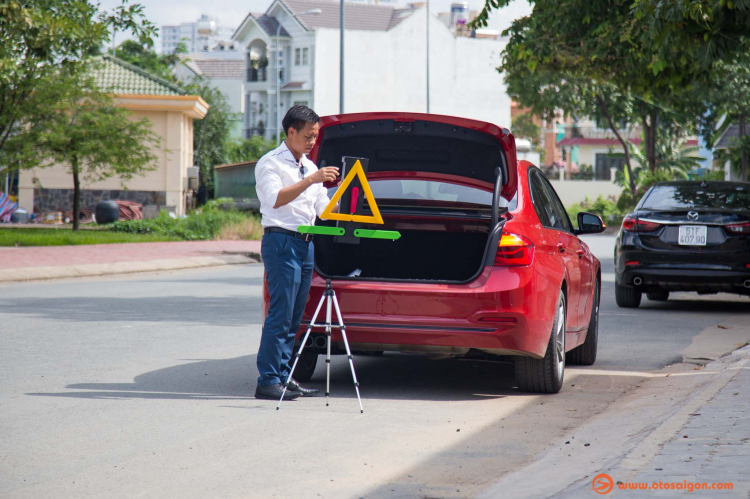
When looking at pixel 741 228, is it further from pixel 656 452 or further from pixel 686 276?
pixel 656 452

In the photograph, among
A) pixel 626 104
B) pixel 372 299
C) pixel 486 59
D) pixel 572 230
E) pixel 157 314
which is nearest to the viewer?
pixel 372 299

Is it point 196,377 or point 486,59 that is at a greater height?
point 486,59

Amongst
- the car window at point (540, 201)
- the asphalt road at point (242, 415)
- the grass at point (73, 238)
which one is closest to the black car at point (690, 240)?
the asphalt road at point (242, 415)

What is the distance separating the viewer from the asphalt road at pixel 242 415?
4.81m

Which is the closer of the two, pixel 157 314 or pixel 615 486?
pixel 615 486

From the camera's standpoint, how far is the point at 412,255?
310 inches

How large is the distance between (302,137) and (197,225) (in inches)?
934

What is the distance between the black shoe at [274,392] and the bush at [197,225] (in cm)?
2266

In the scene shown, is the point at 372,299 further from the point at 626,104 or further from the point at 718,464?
the point at 626,104

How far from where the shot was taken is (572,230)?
859 cm

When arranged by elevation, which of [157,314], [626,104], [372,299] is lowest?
[157,314]

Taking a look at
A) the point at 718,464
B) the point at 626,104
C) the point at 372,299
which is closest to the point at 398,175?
the point at 372,299

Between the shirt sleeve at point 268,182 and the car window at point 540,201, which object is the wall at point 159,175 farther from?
the shirt sleeve at point 268,182

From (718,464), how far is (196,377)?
4.36m
